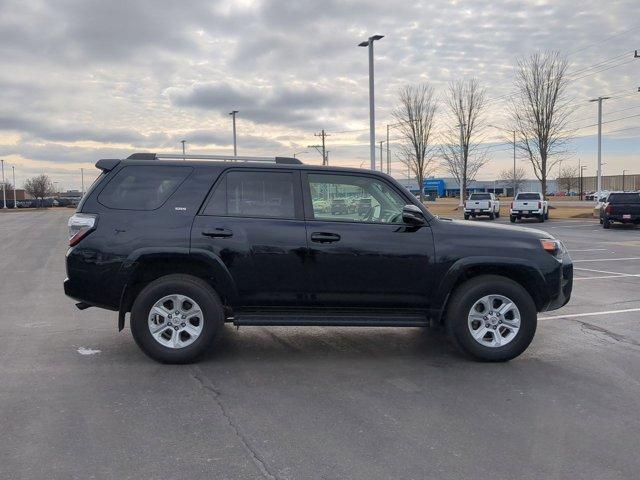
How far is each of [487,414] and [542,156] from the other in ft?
121

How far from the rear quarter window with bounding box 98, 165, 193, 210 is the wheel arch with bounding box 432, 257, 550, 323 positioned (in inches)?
106

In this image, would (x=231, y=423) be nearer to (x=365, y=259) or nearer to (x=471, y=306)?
(x=365, y=259)

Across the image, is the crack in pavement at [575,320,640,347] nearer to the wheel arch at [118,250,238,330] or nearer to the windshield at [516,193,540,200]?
the wheel arch at [118,250,238,330]

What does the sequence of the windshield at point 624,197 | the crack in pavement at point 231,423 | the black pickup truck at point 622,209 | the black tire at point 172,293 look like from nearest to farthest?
the crack in pavement at point 231,423 → the black tire at point 172,293 → the black pickup truck at point 622,209 → the windshield at point 624,197

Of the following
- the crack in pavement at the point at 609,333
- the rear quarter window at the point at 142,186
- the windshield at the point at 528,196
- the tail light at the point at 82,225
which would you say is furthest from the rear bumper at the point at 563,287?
the windshield at the point at 528,196

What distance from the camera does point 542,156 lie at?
126ft

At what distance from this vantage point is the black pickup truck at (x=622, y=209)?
87.4ft

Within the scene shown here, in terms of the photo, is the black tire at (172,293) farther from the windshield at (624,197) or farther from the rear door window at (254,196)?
the windshield at (624,197)

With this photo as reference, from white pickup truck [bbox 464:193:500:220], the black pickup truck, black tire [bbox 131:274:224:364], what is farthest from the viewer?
white pickup truck [bbox 464:193:500:220]

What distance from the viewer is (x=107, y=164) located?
18.8ft

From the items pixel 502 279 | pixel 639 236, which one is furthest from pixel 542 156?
pixel 502 279

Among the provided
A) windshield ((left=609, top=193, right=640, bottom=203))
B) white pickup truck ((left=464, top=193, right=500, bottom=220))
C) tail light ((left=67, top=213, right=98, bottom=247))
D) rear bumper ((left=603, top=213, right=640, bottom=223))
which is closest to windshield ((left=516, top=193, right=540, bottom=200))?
white pickup truck ((left=464, top=193, right=500, bottom=220))

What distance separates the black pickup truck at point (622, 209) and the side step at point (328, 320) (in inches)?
966

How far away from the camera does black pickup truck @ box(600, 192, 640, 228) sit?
2664cm
